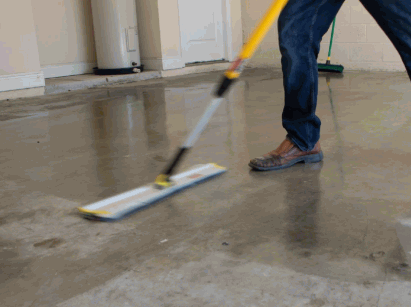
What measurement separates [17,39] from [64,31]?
944 millimetres

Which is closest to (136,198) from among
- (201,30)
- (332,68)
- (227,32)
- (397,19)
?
(397,19)

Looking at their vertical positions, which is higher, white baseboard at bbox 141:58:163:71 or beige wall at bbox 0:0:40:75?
beige wall at bbox 0:0:40:75

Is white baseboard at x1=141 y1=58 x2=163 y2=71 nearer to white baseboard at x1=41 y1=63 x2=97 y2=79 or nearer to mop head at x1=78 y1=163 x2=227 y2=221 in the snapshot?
white baseboard at x1=41 y1=63 x2=97 y2=79

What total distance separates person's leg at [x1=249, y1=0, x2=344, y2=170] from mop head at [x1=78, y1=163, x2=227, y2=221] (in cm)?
25

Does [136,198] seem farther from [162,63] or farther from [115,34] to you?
[162,63]

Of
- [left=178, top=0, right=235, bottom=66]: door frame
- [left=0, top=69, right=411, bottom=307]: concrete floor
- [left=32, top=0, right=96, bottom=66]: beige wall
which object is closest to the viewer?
[left=0, top=69, right=411, bottom=307]: concrete floor

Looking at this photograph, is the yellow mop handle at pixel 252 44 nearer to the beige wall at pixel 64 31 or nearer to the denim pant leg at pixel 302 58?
the denim pant leg at pixel 302 58

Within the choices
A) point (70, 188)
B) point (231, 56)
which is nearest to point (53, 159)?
point (70, 188)

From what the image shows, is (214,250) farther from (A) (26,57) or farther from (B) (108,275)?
(A) (26,57)

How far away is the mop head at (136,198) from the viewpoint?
131cm

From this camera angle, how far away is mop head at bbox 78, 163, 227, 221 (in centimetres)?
131

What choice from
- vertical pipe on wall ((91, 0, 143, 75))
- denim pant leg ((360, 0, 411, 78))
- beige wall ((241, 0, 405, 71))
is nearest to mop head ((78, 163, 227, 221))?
denim pant leg ((360, 0, 411, 78))

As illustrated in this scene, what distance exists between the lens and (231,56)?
6477mm

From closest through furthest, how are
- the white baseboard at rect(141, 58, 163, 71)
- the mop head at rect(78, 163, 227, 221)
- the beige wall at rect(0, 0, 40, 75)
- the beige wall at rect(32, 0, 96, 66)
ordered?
the mop head at rect(78, 163, 227, 221) < the beige wall at rect(0, 0, 40, 75) < the beige wall at rect(32, 0, 96, 66) < the white baseboard at rect(141, 58, 163, 71)
